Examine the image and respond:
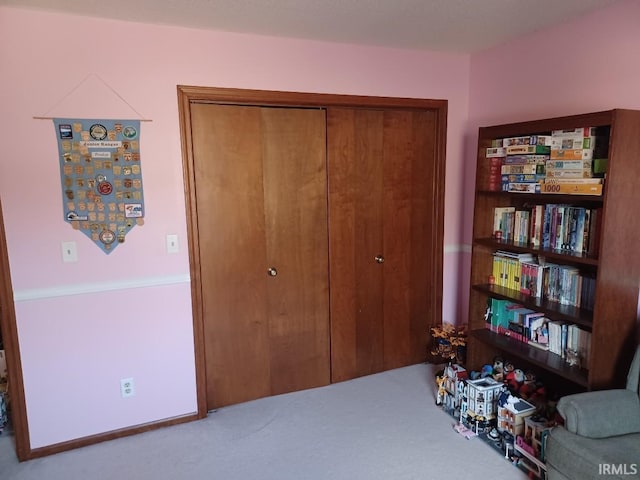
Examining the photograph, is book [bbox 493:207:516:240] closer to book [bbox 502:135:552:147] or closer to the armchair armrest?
book [bbox 502:135:552:147]

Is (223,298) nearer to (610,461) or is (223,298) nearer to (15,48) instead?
(15,48)

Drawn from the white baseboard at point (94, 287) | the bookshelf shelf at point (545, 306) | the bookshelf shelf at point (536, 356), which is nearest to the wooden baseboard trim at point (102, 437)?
the white baseboard at point (94, 287)

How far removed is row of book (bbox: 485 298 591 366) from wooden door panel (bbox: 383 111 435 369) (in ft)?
2.03

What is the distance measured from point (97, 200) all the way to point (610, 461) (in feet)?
8.91

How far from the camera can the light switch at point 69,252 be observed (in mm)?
2391

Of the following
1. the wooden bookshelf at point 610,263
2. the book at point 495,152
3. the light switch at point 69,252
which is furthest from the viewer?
the book at point 495,152

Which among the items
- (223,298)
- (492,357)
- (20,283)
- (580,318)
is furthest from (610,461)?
(20,283)

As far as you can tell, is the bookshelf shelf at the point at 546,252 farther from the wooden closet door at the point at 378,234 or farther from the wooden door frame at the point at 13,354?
the wooden door frame at the point at 13,354

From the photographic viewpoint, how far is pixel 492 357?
118 inches

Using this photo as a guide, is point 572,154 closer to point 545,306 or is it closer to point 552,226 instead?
point 552,226

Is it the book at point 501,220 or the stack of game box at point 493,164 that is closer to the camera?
the stack of game box at point 493,164

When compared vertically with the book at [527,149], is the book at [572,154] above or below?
below

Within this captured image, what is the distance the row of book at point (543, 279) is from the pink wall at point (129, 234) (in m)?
1.57

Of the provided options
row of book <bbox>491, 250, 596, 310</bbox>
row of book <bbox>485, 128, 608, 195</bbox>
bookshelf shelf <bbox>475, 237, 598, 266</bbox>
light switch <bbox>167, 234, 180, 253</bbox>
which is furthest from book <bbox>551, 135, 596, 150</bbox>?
light switch <bbox>167, 234, 180, 253</bbox>
